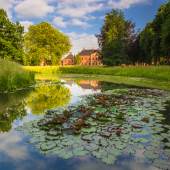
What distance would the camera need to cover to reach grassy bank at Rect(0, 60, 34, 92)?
20.5 meters

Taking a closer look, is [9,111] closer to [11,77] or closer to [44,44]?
[11,77]

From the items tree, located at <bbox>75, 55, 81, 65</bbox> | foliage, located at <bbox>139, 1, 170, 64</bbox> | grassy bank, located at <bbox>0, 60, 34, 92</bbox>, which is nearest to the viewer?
grassy bank, located at <bbox>0, 60, 34, 92</bbox>

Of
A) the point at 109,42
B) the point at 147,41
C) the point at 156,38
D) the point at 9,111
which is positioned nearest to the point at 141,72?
the point at 156,38

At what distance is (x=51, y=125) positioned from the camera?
9.79 metres

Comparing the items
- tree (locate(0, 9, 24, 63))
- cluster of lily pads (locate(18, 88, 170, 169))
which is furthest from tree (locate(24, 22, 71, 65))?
cluster of lily pads (locate(18, 88, 170, 169))

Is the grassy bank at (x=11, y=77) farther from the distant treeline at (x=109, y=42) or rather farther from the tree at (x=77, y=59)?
the tree at (x=77, y=59)

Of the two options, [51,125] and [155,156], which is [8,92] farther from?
[155,156]

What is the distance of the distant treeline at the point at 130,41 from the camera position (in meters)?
57.1

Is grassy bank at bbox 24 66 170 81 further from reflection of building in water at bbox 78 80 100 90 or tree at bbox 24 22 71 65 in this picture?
tree at bbox 24 22 71 65

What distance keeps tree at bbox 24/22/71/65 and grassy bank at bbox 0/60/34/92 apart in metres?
67.5

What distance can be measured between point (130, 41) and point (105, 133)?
201 feet

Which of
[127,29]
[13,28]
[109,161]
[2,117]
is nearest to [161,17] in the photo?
[127,29]

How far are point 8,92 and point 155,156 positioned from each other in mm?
14856

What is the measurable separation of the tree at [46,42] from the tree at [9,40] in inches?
1698
